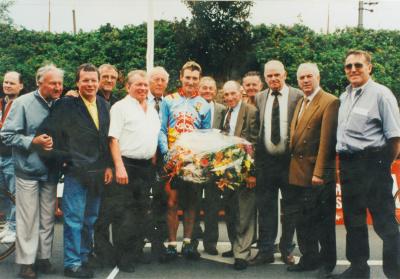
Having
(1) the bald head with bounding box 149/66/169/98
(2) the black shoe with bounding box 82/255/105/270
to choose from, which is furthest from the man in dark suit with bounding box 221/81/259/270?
(2) the black shoe with bounding box 82/255/105/270

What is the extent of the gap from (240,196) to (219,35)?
196 cm

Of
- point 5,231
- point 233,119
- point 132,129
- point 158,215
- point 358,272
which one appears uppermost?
point 233,119

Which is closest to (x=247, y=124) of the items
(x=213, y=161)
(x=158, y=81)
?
(x=213, y=161)

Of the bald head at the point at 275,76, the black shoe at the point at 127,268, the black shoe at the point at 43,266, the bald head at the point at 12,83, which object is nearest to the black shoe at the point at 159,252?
the black shoe at the point at 127,268

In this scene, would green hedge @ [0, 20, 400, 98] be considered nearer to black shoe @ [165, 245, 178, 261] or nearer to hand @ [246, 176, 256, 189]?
hand @ [246, 176, 256, 189]

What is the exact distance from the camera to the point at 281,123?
455cm

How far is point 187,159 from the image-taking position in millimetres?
4277

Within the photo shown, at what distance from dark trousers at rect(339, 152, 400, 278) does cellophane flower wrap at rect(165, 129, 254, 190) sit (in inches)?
34.4

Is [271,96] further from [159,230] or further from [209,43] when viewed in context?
[159,230]

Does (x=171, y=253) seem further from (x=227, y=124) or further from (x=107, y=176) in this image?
(x=227, y=124)

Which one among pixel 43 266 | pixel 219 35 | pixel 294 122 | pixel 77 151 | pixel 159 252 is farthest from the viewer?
pixel 219 35

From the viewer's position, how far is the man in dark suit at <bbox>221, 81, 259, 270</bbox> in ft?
14.6

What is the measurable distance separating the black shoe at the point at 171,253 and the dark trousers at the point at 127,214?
0.83 ft

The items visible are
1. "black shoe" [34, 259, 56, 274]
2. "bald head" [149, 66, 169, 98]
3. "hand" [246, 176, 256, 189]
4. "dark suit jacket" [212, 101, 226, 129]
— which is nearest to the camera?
"black shoe" [34, 259, 56, 274]
